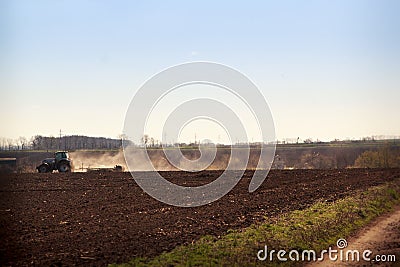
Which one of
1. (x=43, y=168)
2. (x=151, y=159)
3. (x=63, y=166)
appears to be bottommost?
(x=43, y=168)

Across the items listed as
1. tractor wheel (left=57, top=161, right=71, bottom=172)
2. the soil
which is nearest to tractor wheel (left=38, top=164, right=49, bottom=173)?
tractor wheel (left=57, top=161, right=71, bottom=172)

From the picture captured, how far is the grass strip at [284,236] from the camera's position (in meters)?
13.8

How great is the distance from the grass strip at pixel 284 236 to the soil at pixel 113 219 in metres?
0.74

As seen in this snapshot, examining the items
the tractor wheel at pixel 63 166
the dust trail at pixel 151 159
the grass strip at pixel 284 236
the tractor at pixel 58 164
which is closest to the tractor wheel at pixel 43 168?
the tractor at pixel 58 164

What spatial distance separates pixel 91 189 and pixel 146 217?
627 inches

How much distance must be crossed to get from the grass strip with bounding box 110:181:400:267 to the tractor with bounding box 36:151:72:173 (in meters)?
40.4

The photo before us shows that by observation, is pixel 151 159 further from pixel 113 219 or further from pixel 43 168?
pixel 113 219

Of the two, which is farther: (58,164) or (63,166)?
(58,164)

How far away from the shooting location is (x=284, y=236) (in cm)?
Result: 1727

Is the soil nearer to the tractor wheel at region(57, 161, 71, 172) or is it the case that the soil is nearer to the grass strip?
the grass strip

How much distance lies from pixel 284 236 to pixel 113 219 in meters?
7.08

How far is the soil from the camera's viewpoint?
14547mm

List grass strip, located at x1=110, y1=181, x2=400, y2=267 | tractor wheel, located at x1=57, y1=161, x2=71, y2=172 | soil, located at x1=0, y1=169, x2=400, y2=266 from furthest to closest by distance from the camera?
tractor wheel, located at x1=57, y1=161, x2=71, y2=172
soil, located at x1=0, y1=169, x2=400, y2=266
grass strip, located at x1=110, y1=181, x2=400, y2=267

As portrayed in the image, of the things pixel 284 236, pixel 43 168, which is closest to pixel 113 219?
pixel 284 236
